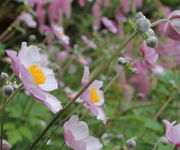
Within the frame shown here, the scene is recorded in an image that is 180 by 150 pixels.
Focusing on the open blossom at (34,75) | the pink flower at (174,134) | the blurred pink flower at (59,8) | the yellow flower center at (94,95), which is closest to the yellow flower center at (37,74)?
the open blossom at (34,75)

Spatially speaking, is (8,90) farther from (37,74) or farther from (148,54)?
(148,54)

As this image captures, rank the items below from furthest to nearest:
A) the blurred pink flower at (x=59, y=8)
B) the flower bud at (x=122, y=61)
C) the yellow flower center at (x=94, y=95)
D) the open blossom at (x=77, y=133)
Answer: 1. the blurred pink flower at (x=59, y=8)
2. the flower bud at (x=122, y=61)
3. the yellow flower center at (x=94, y=95)
4. the open blossom at (x=77, y=133)

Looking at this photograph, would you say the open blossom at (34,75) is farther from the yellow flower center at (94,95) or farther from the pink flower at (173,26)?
the pink flower at (173,26)

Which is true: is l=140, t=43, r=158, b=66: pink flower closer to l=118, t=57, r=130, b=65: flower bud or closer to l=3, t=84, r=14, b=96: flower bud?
l=118, t=57, r=130, b=65: flower bud

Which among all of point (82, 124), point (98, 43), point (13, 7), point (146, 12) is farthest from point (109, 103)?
point (146, 12)

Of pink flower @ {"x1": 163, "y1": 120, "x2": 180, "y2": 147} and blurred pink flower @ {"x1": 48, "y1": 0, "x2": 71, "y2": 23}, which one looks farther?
blurred pink flower @ {"x1": 48, "y1": 0, "x2": 71, "y2": 23}

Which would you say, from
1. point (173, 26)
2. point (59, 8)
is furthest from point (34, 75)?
point (59, 8)

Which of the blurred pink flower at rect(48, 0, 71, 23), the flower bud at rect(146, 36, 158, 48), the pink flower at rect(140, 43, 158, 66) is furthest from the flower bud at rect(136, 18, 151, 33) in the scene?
the blurred pink flower at rect(48, 0, 71, 23)
